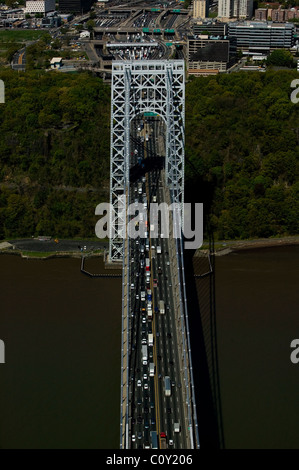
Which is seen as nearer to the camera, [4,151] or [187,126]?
[4,151]

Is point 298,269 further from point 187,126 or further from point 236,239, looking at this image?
point 187,126

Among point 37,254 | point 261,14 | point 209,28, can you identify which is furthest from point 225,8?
point 37,254

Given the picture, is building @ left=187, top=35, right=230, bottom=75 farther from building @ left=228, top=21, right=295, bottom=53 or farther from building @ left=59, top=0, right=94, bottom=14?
building @ left=59, top=0, right=94, bottom=14

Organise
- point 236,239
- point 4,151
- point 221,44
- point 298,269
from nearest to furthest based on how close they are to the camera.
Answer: point 298,269 → point 236,239 → point 4,151 → point 221,44

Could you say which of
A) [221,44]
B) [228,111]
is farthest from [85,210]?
[221,44]

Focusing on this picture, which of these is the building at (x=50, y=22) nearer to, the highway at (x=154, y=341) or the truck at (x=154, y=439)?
the highway at (x=154, y=341)

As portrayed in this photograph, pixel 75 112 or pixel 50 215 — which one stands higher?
pixel 75 112

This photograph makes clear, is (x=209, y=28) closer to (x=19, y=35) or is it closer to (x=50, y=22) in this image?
(x=50, y=22)
